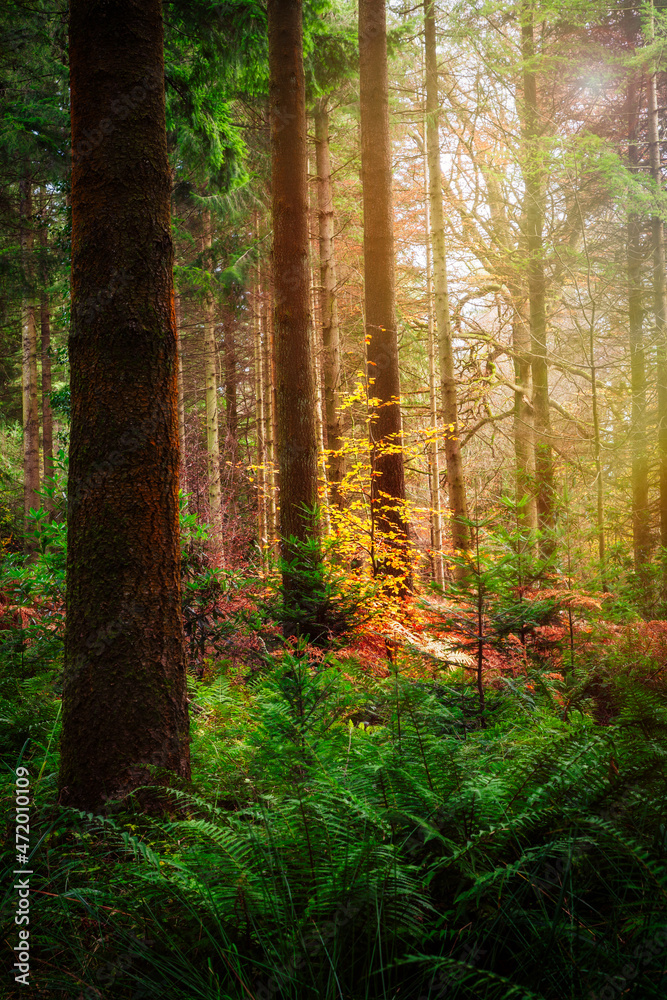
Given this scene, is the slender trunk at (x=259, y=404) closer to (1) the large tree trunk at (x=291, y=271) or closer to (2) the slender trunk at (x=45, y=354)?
(2) the slender trunk at (x=45, y=354)

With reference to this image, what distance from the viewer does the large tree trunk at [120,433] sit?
284 cm

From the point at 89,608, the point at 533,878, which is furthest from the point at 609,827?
the point at 89,608

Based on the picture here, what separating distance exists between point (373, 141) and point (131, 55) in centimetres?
707

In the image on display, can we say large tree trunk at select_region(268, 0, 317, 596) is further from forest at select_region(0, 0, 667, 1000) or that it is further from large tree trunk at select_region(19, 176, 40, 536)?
large tree trunk at select_region(19, 176, 40, 536)

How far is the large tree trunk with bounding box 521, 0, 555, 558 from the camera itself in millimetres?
11484

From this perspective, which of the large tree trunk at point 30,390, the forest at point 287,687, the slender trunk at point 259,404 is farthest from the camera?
the slender trunk at point 259,404

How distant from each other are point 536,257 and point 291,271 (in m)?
Answer: 7.41

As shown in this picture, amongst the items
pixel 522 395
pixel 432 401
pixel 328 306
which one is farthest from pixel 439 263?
pixel 522 395
